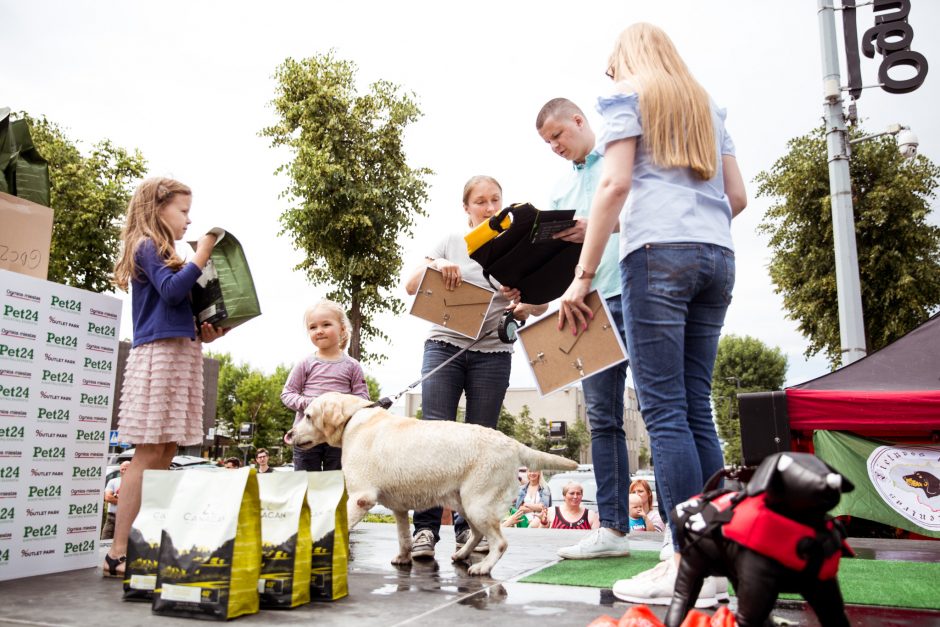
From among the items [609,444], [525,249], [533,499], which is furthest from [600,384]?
[533,499]

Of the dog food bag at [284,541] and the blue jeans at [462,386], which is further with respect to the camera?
the blue jeans at [462,386]

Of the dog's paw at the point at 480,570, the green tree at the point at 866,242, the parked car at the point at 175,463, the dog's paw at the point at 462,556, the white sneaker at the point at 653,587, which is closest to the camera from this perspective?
the white sneaker at the point at 653,587

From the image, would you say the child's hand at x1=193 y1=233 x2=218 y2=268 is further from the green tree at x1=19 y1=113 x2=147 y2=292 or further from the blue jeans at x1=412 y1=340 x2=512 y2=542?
the green tree at x1=19 y1=113 x2=147 y2=292

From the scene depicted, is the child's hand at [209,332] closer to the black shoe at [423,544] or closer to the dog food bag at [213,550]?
the dog food bag at [213,550]

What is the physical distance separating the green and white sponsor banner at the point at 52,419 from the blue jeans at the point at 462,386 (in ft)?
6.28

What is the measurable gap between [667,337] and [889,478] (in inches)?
151

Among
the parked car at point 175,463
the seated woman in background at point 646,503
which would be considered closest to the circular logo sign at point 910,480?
the seated woman in background at point 646,503

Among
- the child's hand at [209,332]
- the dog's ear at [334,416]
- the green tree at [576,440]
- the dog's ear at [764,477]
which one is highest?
the child's hand at [209,332]

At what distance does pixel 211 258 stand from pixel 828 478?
10.2 feet

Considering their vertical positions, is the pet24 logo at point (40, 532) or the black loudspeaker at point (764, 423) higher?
the black loudspeaker at point (764, 423)

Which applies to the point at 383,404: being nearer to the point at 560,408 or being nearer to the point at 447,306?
the point at 447,306

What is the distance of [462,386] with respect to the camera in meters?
4.20

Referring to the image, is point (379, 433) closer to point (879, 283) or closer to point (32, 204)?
point (32, 204)

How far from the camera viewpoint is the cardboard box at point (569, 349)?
284cm
